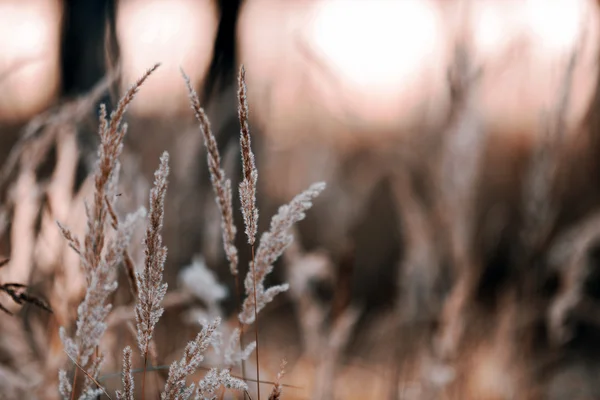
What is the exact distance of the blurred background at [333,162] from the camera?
1.15 m

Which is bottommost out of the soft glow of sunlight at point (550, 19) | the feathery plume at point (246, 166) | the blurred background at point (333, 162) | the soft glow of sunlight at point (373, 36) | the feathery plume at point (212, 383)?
the feathery plume at point (212, 383)

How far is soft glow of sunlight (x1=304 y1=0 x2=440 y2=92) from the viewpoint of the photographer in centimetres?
243

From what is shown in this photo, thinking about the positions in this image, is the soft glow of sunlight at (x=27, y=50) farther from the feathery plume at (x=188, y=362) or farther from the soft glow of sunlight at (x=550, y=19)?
the soft glow of sunlight at (x=550, y=19)

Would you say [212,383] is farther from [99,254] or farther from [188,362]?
[99,254]

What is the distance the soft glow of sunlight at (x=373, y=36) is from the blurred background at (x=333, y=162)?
0.01 meters

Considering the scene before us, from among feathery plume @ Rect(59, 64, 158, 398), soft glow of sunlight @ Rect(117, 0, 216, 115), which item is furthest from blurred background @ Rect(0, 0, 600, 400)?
feathery plume @ Rect(59, 64, 158, 398)

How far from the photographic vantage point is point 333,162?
2.37 metres

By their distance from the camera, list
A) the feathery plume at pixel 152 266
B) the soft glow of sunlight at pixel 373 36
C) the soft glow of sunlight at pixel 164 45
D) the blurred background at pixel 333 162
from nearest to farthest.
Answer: the feathery plume at pixel 152 266 → the blurred background at pixel 333 162 → the soft glow of sunlight at pixel 164 45 → the soft glow of sunlight at pixel 373 36

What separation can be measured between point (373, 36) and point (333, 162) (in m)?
0.56

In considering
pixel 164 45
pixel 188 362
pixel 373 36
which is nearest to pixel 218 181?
pixel 188 362

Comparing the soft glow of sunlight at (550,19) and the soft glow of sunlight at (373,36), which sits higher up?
the soft glow of sunlight at (373,36)

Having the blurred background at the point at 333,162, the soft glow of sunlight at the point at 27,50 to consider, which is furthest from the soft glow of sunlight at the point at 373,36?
the soft glow of sunlight at the point at 27,50

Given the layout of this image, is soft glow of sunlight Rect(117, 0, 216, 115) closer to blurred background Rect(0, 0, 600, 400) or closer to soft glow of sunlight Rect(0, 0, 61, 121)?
blurred background Rect(0, 0, 600, 400)

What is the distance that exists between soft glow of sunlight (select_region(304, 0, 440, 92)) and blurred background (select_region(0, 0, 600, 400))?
1 cm
